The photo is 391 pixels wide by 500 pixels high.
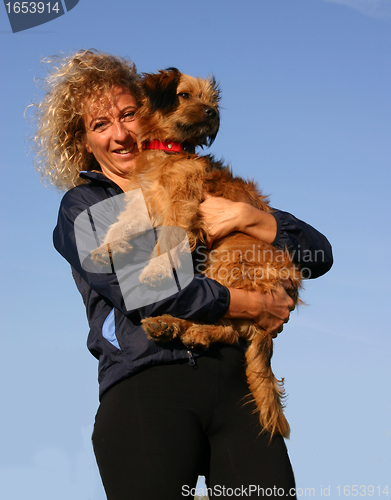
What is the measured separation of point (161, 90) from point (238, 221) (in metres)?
1.27

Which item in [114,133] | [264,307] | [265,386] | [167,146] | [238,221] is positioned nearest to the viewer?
[265,386]

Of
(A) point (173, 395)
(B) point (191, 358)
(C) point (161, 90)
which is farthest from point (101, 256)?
(C) point (161, 90)

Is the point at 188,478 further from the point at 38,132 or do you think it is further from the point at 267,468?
the point at 38,132

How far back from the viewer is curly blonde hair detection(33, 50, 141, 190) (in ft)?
11.6

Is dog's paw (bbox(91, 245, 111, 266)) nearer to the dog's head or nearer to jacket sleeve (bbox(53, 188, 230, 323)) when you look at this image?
jacket sleeve (bbox(53, 188, 230, 323))

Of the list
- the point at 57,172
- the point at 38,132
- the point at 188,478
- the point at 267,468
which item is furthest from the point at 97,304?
the point at 38,132

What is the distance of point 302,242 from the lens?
3.25m

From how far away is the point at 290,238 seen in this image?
10.6ft

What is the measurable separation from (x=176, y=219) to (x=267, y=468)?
161 cm

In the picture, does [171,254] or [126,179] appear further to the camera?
[126,179]

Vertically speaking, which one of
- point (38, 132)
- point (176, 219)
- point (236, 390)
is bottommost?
point (236, 390)

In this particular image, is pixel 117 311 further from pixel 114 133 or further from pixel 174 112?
pixel 174 112

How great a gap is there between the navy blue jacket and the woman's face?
0.66 meters

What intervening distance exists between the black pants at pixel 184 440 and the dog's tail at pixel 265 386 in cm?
7
